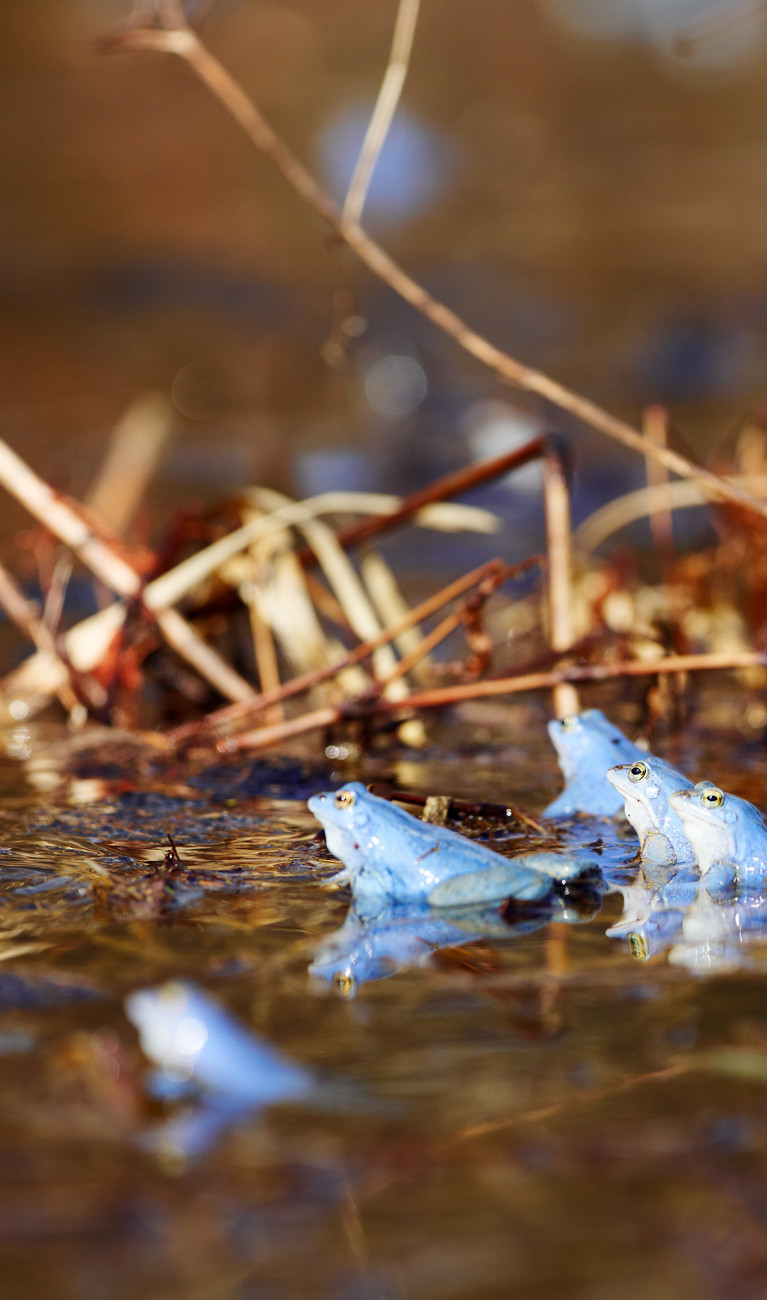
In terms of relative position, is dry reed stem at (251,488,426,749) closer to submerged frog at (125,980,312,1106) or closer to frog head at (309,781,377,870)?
frog head at (309,781,377,870)

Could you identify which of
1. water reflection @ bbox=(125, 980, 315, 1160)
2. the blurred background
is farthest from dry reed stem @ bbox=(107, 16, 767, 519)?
the blurred background

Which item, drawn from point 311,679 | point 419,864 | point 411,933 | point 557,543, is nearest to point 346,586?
point 557,543

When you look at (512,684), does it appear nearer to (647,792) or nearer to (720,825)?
(647,792)

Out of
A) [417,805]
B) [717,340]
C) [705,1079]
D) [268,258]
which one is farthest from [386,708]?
A: [268,258]

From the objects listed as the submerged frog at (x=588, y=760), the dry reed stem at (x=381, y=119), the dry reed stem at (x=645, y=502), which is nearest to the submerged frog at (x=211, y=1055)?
the submerged frog at (x=588, y=760)

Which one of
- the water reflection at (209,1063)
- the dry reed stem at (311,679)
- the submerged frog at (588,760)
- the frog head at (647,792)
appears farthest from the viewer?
the dry reed stem at (311,679)

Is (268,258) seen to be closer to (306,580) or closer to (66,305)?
(66,305)

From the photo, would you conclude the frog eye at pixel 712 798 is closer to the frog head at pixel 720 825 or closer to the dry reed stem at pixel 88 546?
the frog head at pixel 720 825
